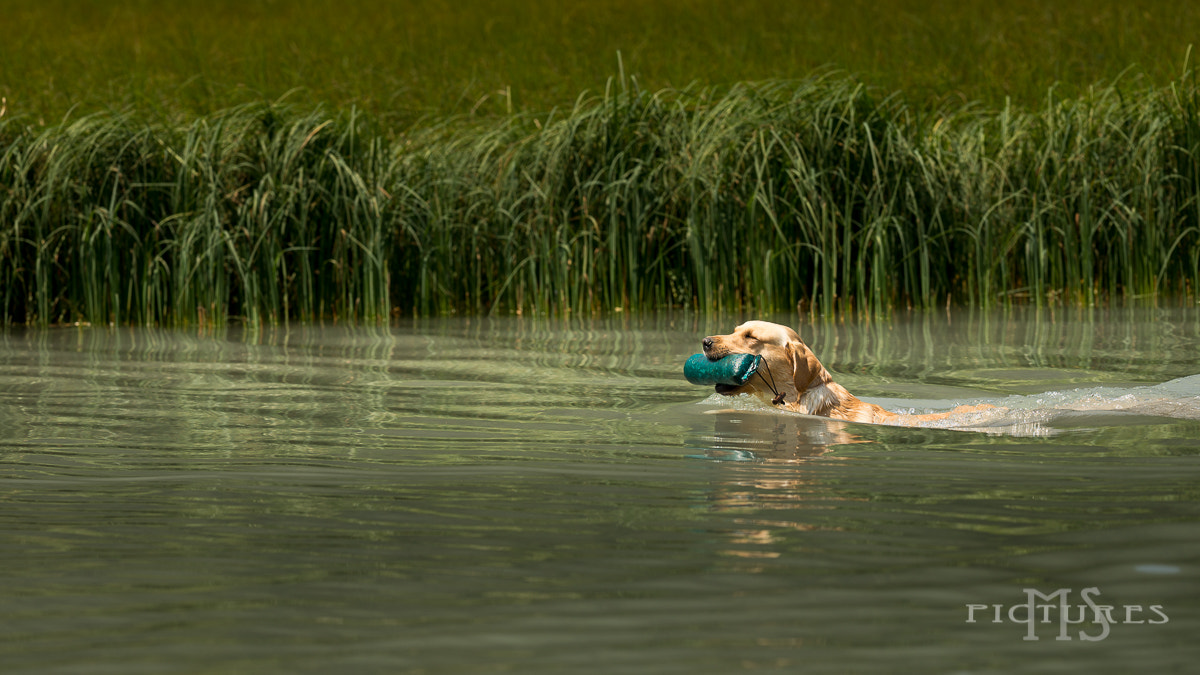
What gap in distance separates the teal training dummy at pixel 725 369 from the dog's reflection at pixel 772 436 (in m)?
0.14

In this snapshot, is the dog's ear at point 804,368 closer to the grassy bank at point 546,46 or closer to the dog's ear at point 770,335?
the dog's ear at point 770,335

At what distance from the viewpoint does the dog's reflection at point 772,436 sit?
168 inches

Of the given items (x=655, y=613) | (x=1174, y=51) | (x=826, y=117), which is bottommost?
(x=655, y=613)

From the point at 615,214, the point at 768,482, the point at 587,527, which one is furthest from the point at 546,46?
the point at 587,527

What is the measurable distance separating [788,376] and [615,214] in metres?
3.77

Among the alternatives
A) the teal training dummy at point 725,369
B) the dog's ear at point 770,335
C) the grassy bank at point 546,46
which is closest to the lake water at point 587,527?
the teal training dummy at point 725,369

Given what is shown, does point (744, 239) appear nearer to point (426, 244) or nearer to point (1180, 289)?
point (426, 244)

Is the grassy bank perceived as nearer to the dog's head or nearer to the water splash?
the water splash

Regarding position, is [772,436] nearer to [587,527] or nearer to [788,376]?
[788,376]

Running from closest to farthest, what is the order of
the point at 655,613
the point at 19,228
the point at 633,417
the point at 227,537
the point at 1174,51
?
1. the point at 655,613
2. the point at 227,537
3. the point at 633,417
4. the point at 19,228
5. the point at 1174,51

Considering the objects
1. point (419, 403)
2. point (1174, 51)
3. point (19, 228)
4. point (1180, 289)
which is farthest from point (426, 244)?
point (1174, 51)

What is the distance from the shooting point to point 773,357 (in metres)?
5.31

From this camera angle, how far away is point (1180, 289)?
30.4 ft

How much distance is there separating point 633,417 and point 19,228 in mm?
5496
